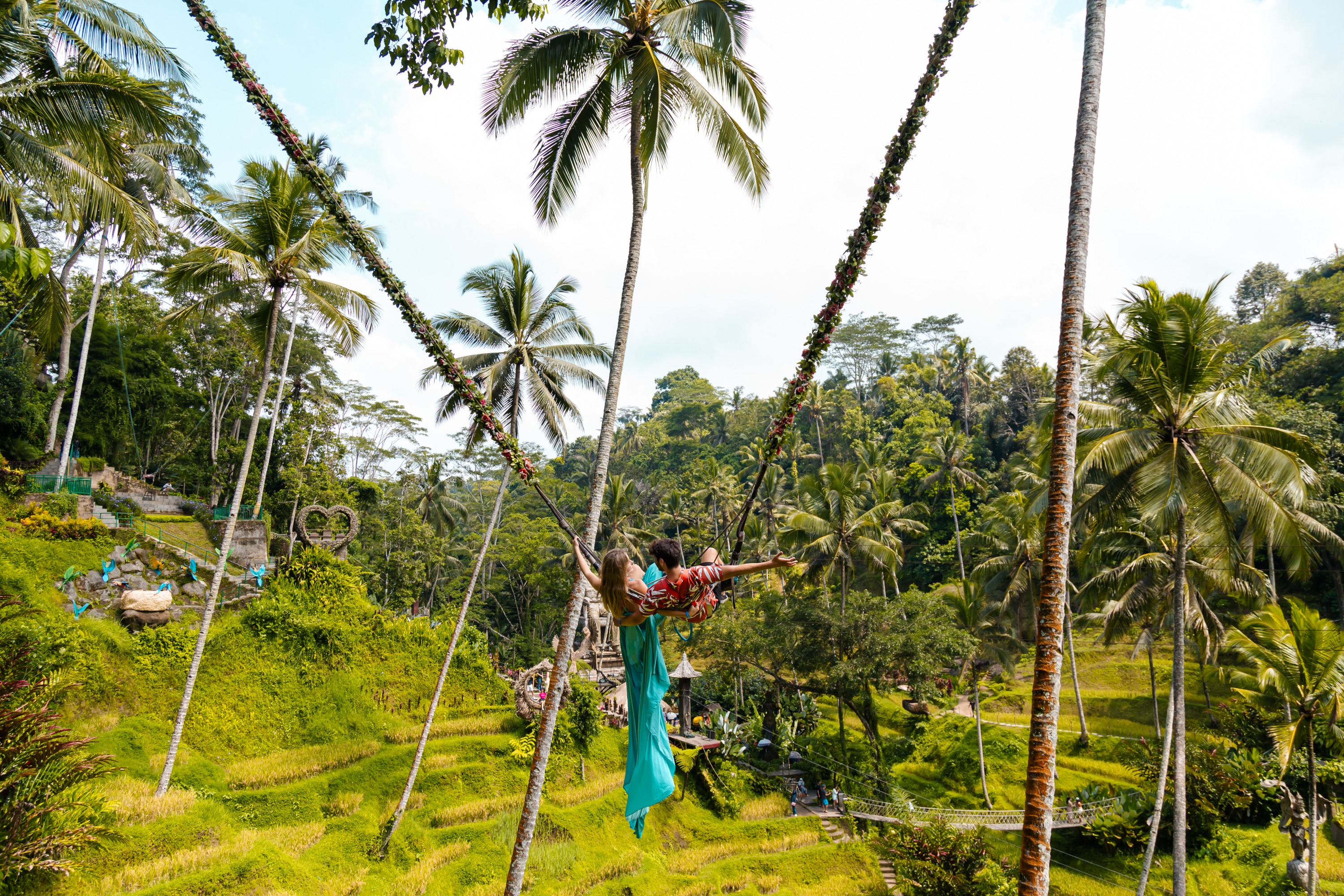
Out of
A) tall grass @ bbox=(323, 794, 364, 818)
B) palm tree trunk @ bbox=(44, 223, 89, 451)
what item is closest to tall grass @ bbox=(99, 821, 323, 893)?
tall grass @ bbox=(323, 794, 364, 818)

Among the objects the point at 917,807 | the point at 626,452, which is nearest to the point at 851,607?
the point at 917,807

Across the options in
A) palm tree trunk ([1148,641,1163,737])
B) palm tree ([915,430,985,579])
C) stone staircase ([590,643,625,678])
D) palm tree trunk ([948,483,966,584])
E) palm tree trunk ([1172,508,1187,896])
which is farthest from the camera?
palm tree ([915,430,985,579])

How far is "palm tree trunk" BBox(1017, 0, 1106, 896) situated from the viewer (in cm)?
388

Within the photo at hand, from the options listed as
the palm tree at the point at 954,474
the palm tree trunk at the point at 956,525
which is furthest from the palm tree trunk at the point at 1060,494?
the palm tree at the point at 954,474

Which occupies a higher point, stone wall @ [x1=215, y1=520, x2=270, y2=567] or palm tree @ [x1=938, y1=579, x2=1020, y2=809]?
stone wall @ [x1=215, y1=520, x2=270, y2=567]

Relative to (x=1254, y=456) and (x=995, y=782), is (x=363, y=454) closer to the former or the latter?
(x=995, y=782)

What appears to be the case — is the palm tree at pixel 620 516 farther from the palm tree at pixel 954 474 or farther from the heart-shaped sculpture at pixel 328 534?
the palm tree at pixel 954 474

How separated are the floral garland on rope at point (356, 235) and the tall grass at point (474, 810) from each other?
353 inches

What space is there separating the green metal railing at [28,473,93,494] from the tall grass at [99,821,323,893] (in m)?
9.54

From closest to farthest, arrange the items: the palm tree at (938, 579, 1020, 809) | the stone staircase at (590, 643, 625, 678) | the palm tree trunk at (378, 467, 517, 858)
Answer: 1. the palm tree trunk at (378, 467, 517, 858)
2. the palm tree at (938, 579, 1020, 809)
3. the stone staircase at (590, 643, 625, 678)

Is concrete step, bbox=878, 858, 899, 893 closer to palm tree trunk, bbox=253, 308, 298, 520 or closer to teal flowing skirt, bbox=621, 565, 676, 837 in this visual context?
teal flowing skirt, bbox=621, 565, 676, 837

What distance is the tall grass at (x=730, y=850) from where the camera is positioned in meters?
12.3

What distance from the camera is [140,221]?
7.64 m

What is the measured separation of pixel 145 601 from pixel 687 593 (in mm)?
13216
